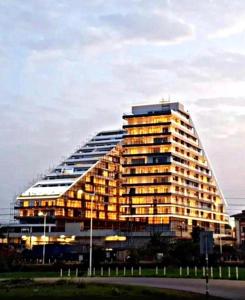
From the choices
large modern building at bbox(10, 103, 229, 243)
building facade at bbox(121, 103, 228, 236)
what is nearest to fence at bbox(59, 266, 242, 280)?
large modern building at bbox(10, 103, 229, 243)

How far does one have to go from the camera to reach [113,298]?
2764cm

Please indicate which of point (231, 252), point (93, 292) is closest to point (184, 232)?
point (231, 252)

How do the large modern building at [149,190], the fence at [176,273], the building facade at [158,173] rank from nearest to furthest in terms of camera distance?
the fence at [176,273] → the large modern building at [149,190] → the building facade at [158,173]

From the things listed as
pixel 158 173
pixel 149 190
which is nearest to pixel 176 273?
pixel 158 173

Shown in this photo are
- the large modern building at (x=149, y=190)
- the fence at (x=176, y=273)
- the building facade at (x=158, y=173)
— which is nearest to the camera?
the fence at (x=176, y=273)

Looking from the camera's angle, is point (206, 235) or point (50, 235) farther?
point (50, 235)

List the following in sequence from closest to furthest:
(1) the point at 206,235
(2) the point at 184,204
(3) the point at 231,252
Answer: (1) the point at 206,235, (3) the point at 231,252, (2) the point at 184,204

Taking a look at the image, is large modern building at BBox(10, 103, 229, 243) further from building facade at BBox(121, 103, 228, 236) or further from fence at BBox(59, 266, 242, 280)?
fence at BBox(59, 266, 242, 280)

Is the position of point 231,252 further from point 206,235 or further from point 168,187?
point 206,235

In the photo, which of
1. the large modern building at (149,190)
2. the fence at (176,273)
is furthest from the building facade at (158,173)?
the fence at (176,273)

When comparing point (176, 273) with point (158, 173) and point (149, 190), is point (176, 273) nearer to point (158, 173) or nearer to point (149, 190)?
point (158, 173)

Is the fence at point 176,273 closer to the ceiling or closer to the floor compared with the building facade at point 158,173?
closer to the floor

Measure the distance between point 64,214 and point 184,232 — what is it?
43393 millimetres

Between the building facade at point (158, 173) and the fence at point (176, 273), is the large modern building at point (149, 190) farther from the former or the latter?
the fence at point (176, 273)
